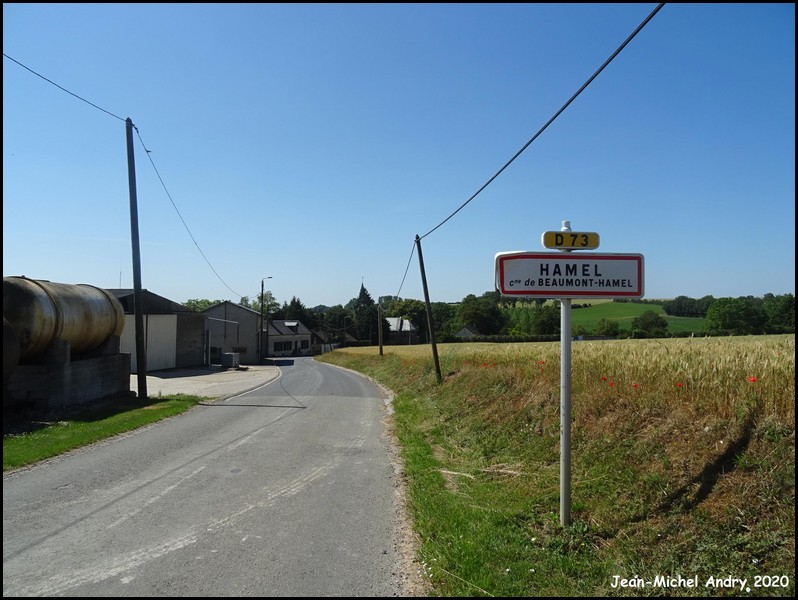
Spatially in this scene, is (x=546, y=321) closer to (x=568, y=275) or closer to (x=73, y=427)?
(x=73, y=427)

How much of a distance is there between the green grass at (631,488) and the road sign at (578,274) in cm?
189

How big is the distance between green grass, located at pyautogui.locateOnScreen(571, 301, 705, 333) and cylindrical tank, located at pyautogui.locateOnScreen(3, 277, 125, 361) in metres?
33.1

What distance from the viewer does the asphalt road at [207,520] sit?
4.39 m

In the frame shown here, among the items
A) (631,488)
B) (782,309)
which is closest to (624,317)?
(782,309)

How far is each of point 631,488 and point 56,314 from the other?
1594 centimetres

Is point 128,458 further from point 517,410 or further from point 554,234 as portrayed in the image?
point 554,234

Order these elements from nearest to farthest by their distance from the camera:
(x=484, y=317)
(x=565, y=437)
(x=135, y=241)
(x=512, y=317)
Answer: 1. (x=565, y=437)
2. (x=135, y=241)
3. (x=512, y=317)
4. (x=484, y=317)

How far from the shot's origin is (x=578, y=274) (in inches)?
205

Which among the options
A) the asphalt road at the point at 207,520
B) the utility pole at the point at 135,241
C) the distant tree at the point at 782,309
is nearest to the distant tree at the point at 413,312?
the distant tree at the point at 782,309

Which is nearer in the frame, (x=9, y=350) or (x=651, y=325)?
(x=9, y=350)

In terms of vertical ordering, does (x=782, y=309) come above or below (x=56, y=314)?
above

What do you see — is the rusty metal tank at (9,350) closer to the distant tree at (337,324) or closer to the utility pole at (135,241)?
the utility pole at (135,241)

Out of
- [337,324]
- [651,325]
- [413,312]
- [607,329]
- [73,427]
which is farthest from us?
[337,324]

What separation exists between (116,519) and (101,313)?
14485 mm
